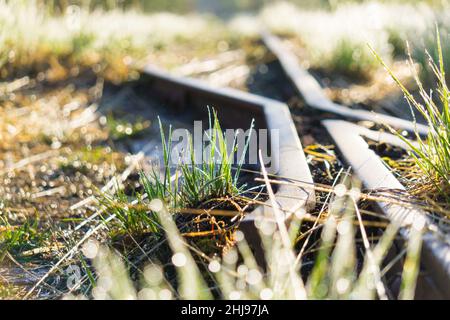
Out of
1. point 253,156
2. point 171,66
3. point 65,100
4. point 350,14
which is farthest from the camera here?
point 350,14

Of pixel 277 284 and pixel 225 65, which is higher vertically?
pixel 277 284

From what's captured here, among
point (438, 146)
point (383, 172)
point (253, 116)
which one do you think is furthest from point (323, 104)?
point (438, 146)

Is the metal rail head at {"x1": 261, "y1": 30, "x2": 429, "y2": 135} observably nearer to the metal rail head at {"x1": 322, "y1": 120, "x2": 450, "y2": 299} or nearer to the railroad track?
the railroad track

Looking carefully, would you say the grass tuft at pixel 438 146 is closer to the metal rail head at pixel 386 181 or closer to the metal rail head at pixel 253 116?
the metal rail head at pixel 386 181

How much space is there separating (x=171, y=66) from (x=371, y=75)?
209cm

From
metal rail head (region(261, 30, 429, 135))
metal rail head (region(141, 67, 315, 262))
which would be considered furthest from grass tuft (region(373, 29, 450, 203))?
metal rail head (region(141, 67, 315, 262))

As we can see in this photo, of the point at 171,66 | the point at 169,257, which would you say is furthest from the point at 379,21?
the point at 169,257

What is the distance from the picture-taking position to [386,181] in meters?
1.86

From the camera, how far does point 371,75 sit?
4.59m

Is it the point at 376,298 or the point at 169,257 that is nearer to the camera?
the point at 376,298

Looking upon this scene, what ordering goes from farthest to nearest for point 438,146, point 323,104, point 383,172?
point 323,104 < point 383,172 < point 438,146

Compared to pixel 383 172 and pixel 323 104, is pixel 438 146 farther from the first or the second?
pixel 323 104

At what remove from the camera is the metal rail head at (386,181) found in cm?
136

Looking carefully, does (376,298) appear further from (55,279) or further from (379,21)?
(379,21)
